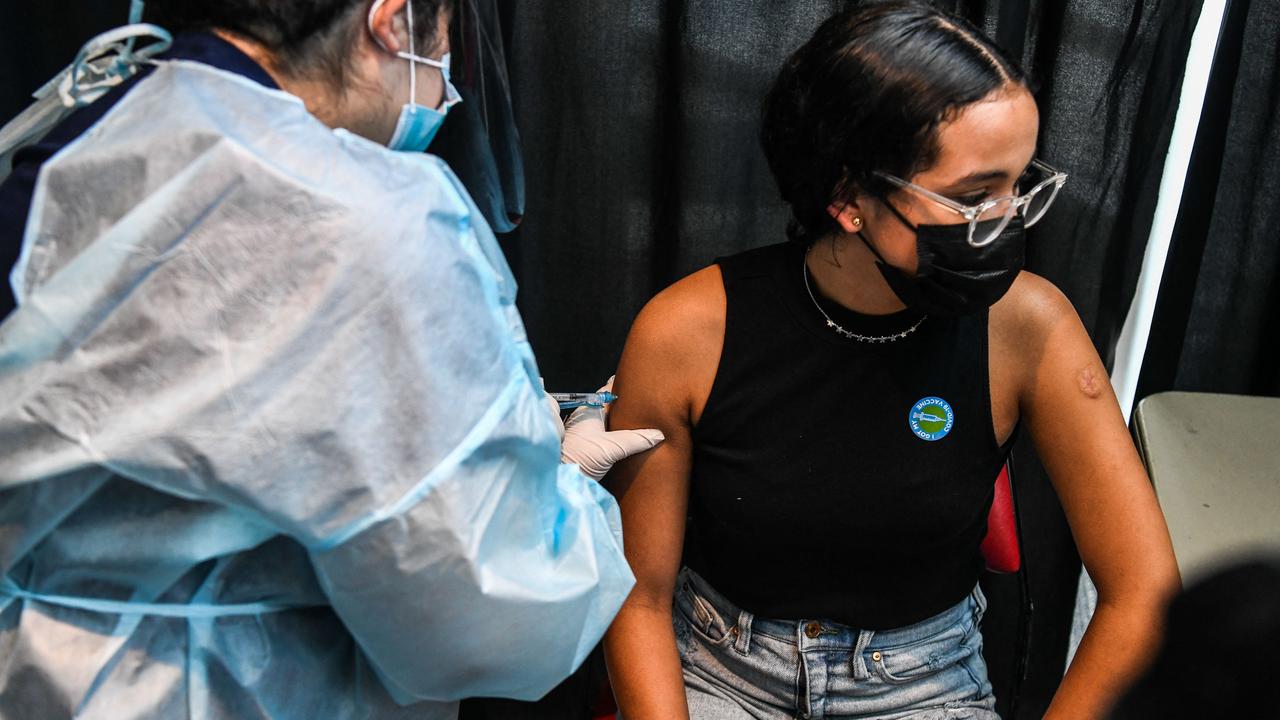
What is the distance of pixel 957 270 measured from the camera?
1.21 m

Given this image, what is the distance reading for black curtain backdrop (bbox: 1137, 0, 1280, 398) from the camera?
6.04 feet

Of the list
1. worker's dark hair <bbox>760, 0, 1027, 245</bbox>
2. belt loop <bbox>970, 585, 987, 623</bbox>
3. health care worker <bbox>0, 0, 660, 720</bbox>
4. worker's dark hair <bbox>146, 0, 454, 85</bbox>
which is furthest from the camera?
belt loop <bbox>970, 585, 987, 623</bbox>

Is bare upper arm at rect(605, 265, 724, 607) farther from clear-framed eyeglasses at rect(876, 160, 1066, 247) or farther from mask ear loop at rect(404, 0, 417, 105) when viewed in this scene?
mask ear loop at rect(404, 0, 417, 105)

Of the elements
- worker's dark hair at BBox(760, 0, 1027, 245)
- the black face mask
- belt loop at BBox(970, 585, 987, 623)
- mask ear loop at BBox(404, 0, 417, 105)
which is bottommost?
belt loop at BBox(970, 585, 987, 623)

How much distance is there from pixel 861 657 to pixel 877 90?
714 mm

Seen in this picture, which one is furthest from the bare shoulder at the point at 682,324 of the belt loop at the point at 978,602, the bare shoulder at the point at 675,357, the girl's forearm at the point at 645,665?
the belt loop at the point at 978,602

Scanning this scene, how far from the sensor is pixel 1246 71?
1.85 meters

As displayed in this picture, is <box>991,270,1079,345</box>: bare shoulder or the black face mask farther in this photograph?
<box>991,270,1079,345</box>: bare shoulder

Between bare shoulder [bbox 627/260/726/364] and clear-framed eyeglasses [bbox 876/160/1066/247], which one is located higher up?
clear-framed eyeglasses [bbox 876/160/1066/247]

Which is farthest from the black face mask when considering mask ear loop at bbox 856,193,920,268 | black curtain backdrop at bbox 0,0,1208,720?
black curtain backdrop at bbox 0,0,1208,720

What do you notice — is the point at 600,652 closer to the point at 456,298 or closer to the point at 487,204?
the point at 487,204

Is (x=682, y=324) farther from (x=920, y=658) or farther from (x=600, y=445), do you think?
(x=920, y=658)

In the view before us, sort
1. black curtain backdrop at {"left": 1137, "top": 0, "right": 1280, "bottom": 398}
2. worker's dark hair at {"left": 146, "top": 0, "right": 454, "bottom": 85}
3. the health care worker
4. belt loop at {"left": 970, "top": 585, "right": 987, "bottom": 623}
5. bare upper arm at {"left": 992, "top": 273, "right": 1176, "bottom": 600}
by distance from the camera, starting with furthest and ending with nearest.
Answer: black curtain backdrop at {"left": 1137, "top": 0, "right": 1280, "bottom": 398}
belt loop at {"left": 970, "top": 585, "right": 987, "bottom": 623}
bare upper arm at {"left": 992, "top": 273, "right": 1176, "bottom": 600}
worker's dark hair at {"left": 146, "top": 0, "right": 454, "bottom": 85}
the health care worker

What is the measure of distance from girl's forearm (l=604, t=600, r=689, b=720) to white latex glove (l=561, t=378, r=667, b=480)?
0.21 metres
